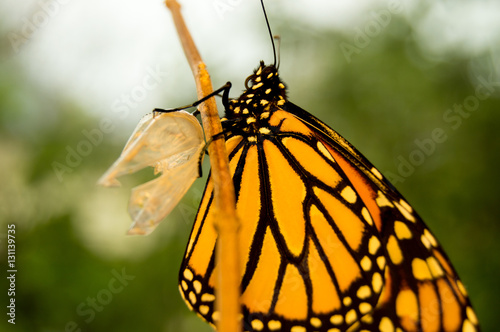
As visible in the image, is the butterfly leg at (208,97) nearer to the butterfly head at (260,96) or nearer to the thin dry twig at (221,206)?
the thin dry twig at (221,206)

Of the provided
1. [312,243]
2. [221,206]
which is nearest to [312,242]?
[312,243]

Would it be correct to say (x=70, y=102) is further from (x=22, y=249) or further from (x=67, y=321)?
(x=67, y=321)

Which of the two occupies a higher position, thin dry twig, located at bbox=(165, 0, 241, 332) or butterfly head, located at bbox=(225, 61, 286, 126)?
butterfly head, located at bbox=(225, 61, 286, 126)

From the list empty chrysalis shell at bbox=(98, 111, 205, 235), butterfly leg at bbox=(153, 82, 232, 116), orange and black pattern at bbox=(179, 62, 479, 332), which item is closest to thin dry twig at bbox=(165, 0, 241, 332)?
butterfly leg at bbox=(153, 82, 232, 116)

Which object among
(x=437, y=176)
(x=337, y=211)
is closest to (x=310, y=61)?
(x=437, y=176)

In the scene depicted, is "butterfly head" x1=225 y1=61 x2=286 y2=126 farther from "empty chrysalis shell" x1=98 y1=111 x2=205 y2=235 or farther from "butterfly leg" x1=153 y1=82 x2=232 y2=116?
"empty chrysalis shell" x1=98 y1=111 x2=205 y2=235

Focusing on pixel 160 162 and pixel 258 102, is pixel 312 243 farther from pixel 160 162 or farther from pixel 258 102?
pixel 160 162

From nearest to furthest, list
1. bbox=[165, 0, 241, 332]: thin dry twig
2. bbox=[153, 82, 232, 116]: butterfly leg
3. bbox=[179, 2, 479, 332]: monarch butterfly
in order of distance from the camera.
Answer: bbox=[165, 0, 241, 332]: thin dry twig, bbox=[153, 82, 232, 116]: butterfly leg, bbox=[179, 2, 479, 332]: monarch butterfly
